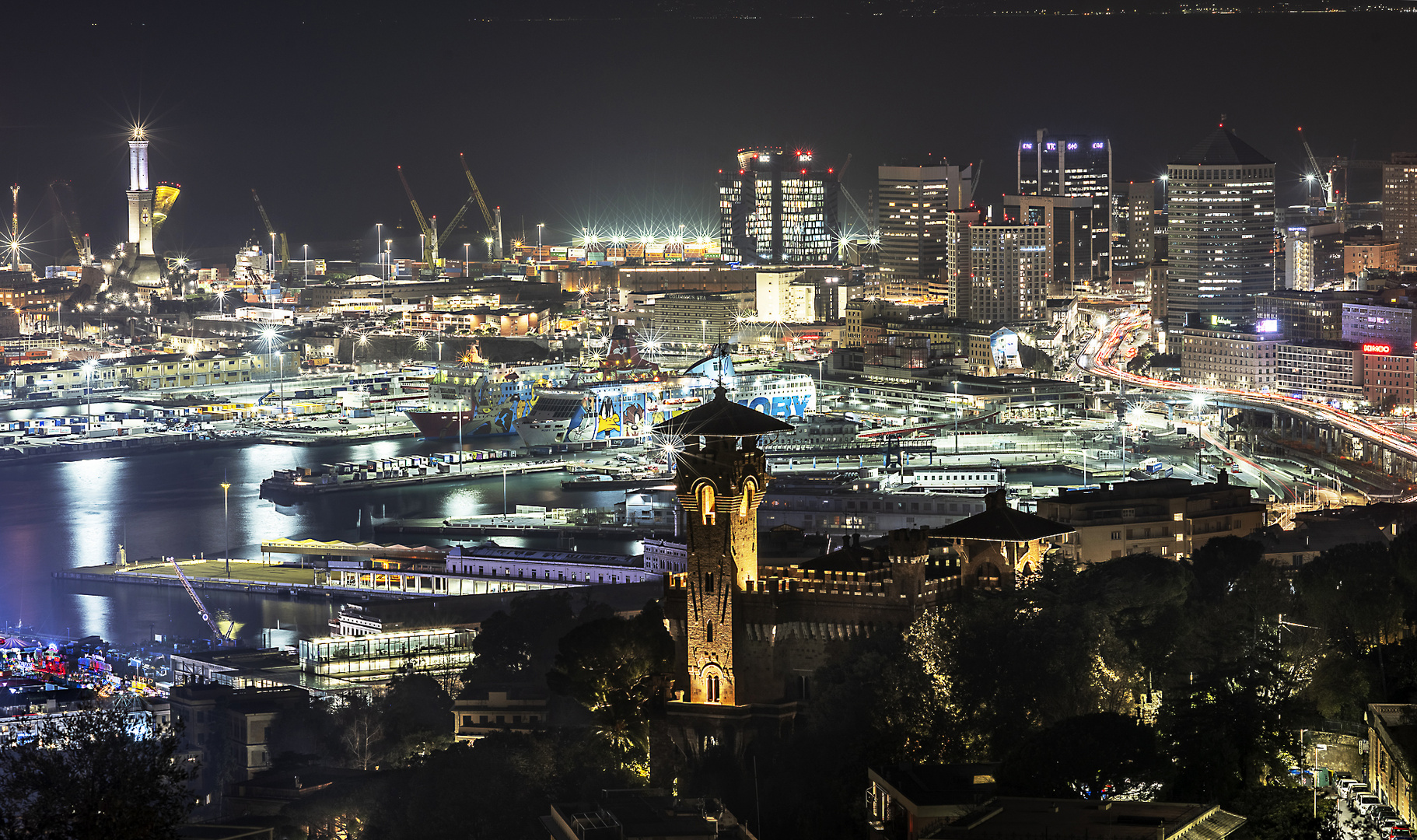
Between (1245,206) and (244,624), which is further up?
(1245,206)

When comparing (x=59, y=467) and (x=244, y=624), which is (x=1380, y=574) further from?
(x=59, y=467)

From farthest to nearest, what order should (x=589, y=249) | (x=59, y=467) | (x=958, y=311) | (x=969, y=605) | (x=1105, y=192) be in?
(x=589, y=249), (x=1105, y=192), (x=958, y=311), (x=59, y=467), (x=969, y=605)

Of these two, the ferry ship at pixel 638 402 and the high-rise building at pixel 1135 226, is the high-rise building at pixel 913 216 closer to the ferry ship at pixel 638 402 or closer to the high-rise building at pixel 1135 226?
the high-rise building at pixel 1135 226

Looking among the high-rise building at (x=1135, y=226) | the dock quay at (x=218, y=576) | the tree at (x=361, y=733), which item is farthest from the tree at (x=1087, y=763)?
the high-rise building at (x=1135, y=226)

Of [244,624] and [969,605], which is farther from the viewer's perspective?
[244,624]

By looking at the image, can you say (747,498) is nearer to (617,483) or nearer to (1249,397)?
(617,483)

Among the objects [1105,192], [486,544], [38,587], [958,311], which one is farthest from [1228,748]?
[1105,192]

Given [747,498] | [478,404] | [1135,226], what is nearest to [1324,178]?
[1135,226]
